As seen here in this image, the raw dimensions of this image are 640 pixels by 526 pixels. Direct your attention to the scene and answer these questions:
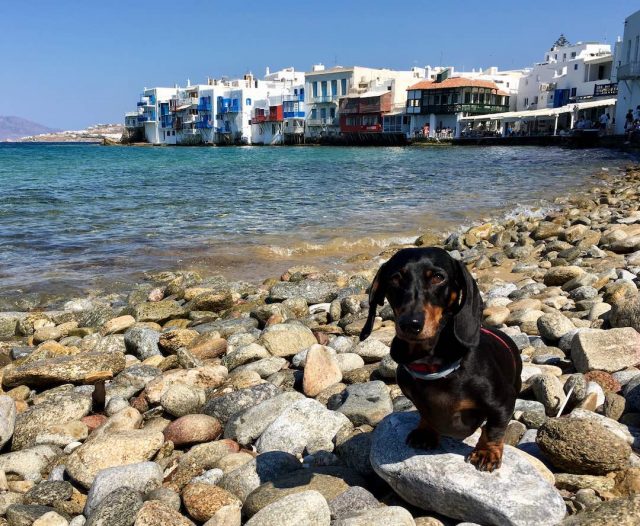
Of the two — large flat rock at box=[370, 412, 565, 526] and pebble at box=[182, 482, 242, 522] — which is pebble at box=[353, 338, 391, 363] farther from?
pebble at box=[182, 482, 242, 522]

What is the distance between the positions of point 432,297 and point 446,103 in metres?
75.7

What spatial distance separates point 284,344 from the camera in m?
5.58

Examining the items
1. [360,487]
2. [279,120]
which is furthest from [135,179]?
[279,120]

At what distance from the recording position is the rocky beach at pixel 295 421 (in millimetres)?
2719

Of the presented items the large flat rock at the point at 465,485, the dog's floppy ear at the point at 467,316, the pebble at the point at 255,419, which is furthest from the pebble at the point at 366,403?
the dog's floppy ear at the point at 467,316

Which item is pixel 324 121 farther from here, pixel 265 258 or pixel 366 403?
pixel 366 403

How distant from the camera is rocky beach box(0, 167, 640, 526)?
8.92 ft

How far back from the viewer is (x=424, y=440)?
2.90m

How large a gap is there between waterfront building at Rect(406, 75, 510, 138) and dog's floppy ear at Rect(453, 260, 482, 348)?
2886 inches

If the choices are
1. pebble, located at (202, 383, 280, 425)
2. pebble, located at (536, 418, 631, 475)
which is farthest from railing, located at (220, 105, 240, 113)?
pebble, located at (536, 418, 631, 475)

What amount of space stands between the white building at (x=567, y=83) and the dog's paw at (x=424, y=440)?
70157 millimetres

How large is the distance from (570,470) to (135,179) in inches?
1199

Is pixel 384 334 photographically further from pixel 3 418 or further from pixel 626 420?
pixel 3 418

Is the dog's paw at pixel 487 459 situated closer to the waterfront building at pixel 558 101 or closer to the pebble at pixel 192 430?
the pebble at pixel 192 430
